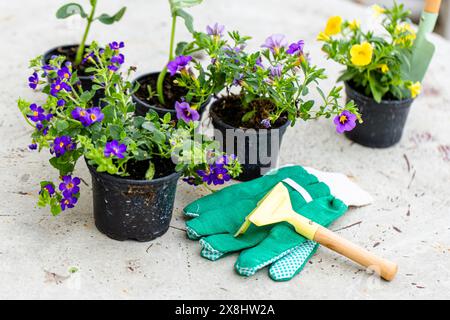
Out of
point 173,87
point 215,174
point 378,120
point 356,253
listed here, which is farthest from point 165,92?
point 356,253

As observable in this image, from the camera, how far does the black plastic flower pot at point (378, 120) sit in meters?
2.01

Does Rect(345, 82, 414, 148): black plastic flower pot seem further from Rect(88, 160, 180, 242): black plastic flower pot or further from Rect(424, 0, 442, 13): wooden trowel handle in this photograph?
Rect(88, 160, 180, 242): black plastic flower pot

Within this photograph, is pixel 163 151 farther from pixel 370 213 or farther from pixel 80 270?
pixel 370 213

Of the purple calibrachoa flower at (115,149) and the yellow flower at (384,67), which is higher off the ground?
the yellow flower at (384,67)

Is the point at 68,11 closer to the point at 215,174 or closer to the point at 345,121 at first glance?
the point at 215,174

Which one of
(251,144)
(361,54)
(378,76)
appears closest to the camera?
(251,144)

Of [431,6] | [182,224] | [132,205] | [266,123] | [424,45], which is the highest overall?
[431,6]

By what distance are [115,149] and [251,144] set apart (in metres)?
0.46

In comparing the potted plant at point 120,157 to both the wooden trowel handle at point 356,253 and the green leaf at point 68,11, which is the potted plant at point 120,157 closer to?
the wooden trowel handle at point 356,253

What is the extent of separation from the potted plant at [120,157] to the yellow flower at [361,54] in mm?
552

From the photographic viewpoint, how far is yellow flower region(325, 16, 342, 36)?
200 centimetres

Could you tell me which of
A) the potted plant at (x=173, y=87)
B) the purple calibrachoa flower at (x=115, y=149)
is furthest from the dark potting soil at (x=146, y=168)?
the potted plant at (x=173, y=87)

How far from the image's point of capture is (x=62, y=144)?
148 centimetres

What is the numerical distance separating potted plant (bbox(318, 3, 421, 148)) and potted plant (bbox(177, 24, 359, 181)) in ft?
0.84
